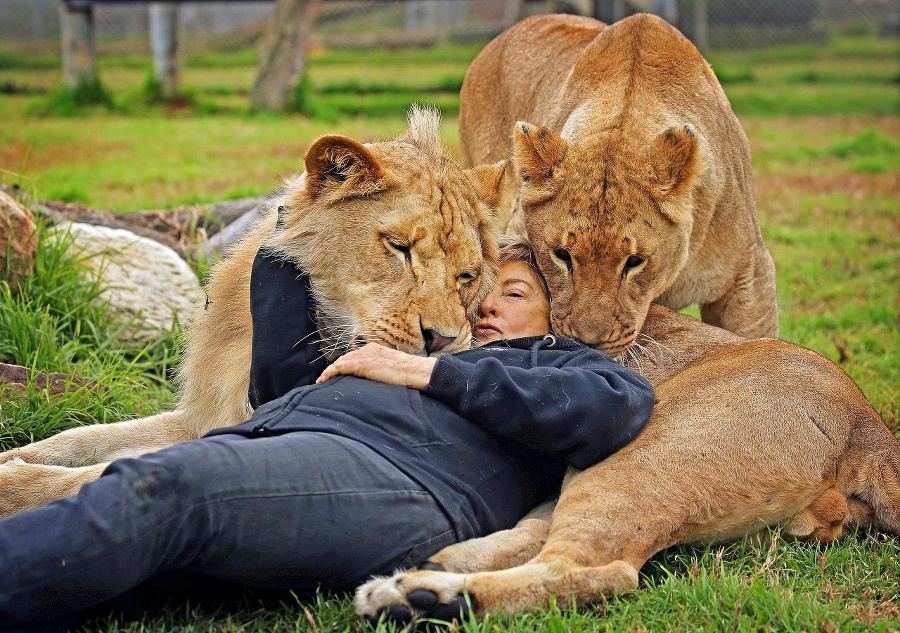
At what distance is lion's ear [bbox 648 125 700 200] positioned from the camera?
381 centimetres

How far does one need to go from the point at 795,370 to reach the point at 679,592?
87 centimetres

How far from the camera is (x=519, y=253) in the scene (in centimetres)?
385

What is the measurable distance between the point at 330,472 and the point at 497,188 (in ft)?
4.32

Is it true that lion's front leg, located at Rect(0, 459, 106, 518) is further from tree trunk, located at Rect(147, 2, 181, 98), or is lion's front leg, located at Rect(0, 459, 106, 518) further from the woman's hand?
tree trunk, located at Rect(147, 2, 181, 98)

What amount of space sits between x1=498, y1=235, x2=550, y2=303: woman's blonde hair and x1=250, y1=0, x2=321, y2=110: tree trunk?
972 cm

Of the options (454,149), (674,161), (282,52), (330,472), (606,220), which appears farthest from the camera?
(282,52)

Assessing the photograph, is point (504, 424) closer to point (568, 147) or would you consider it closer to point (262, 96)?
point (568, 147)

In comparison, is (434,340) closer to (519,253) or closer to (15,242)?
(519,253)

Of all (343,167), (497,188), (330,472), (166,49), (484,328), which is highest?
(343,167)

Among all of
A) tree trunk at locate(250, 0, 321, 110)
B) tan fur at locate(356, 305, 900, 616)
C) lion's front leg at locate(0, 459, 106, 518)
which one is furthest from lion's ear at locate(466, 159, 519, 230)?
tree trunk at locate(250, 0, 321, 110)

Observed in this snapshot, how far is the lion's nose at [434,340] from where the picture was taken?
309 cm

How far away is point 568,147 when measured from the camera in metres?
3.97

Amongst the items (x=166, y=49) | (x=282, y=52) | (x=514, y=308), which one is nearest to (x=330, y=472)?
(x=514, y=308)

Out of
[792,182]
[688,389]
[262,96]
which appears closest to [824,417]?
[688,389]
